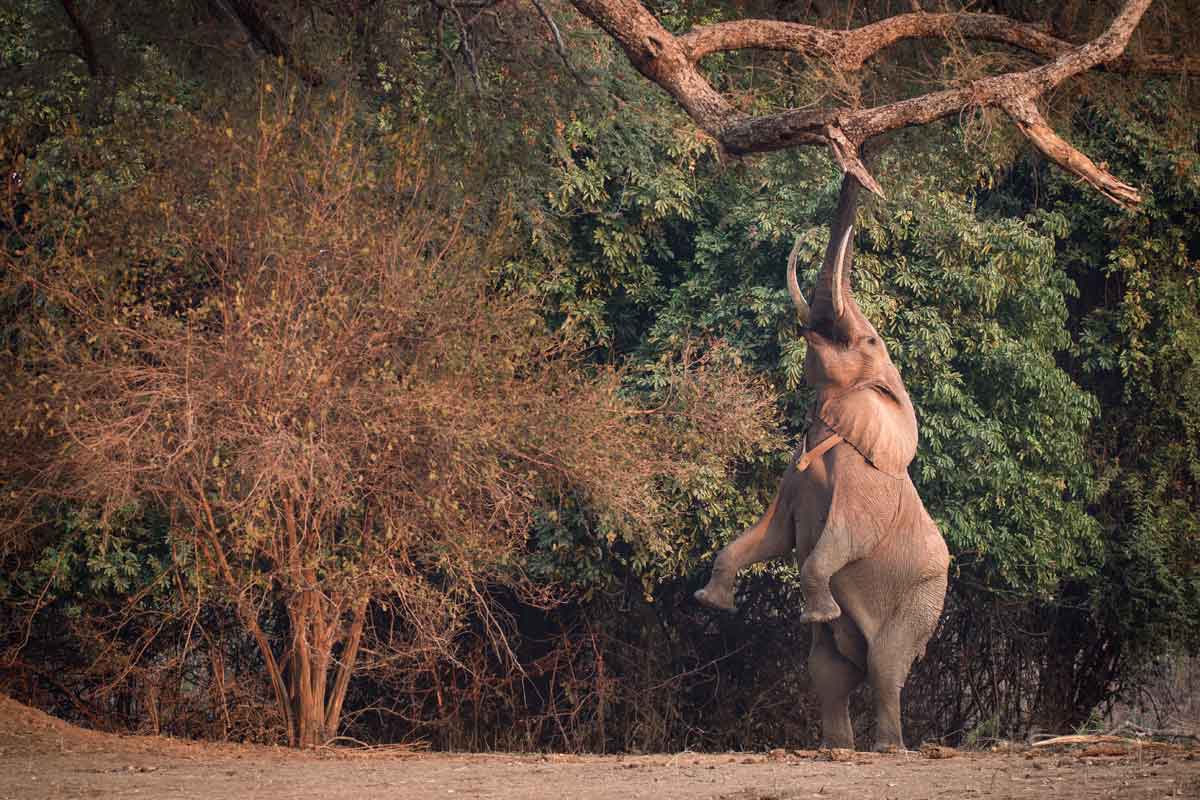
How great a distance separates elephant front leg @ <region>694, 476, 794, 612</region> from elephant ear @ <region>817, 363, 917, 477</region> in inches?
25.7

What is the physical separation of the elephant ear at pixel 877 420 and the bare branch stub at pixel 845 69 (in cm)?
174

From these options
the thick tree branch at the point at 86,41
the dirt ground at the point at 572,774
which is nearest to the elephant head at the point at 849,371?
the dirt ground at the point at 572,774

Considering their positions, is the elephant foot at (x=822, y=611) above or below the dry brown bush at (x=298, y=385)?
below

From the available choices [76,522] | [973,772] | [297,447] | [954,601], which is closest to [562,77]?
[297,447]

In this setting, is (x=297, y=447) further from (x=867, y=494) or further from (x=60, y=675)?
(x=60, y=675)

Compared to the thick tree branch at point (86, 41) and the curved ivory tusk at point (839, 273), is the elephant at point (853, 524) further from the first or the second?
the thick tree branch at point (86, 41)

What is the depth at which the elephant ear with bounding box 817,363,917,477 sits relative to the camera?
9.13 m

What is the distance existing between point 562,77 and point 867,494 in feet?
12.5

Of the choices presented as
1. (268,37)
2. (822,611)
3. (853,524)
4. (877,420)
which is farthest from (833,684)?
(268,37)

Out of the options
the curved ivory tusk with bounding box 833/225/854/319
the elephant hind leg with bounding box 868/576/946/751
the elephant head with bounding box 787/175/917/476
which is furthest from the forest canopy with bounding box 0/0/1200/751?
the elephant hind leg with bounding box 868/576/946/751

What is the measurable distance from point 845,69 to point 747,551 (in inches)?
115

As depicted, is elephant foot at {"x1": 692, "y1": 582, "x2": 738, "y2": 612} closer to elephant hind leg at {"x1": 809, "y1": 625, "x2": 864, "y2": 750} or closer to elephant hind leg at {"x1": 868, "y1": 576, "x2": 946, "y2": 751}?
elephant hind leg at {"x1": 809, "y1": 625, "x2": 864, "y2": 750}

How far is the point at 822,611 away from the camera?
8.78m

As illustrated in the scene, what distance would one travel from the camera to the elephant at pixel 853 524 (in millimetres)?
9117
